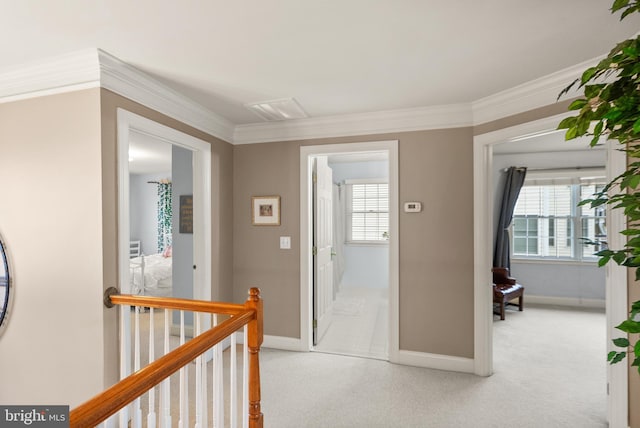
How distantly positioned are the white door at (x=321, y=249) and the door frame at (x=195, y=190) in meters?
1.12

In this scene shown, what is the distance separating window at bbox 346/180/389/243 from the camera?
6.10 meters

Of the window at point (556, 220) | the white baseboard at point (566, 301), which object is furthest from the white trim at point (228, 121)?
the white baseboard at point (566, 301)

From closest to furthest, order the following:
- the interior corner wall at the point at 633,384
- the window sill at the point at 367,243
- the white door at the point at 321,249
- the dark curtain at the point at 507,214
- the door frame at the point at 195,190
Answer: the interior corner wall at the point at 633,384 < the door frame at the point at 195,190 < the white door at the point at 321,249 < the dark curtain at the point at 507,214 < the window sill at the point at 367,243

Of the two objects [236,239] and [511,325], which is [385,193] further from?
[236,239]

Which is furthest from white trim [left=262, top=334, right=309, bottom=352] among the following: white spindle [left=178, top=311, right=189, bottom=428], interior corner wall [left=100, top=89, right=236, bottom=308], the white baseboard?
the white baseboard

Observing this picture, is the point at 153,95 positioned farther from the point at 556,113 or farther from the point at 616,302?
the point at 616,302

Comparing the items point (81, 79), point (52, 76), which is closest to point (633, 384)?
point (81, 79)

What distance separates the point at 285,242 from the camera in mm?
3447

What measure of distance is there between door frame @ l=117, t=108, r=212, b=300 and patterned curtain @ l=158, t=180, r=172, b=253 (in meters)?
4.52

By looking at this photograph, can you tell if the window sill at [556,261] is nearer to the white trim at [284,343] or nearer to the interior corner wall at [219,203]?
the white trim at [284,343]

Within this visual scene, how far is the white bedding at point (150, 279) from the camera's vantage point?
4957 mm

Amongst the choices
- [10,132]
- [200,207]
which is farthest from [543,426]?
[10,132]

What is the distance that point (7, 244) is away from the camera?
2.29 meters

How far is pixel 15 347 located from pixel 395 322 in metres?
3.01
